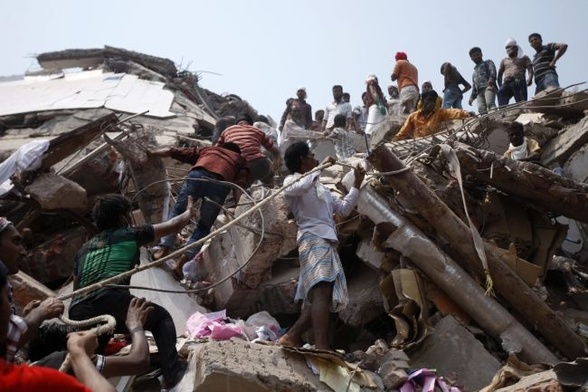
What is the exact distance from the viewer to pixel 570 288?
655 centimetres

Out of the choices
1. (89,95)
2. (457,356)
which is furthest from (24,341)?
(89,95)

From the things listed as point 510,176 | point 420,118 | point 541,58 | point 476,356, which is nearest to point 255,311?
point 476,356

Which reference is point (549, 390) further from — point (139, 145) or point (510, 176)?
point (139, 145)

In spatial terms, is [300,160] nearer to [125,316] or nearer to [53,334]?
[125,316]

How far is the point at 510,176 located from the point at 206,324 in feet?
10.0

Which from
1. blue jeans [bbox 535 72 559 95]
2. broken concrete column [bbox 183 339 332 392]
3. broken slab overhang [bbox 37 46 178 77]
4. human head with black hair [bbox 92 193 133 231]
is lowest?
Result: broken concrete column [bbox 183 339 332 392]

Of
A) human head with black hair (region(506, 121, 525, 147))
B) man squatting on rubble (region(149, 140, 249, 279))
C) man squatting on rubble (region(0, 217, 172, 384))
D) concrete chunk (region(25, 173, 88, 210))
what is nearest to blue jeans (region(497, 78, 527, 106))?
human head with black hair (region(506, 121, 525, 147))

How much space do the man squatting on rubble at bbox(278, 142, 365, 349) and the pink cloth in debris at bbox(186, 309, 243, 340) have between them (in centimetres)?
49

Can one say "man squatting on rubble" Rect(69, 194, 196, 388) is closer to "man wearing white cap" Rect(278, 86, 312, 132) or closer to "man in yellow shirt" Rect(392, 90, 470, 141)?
"man in yellow shirt" Rect(392, 90, 470, 141)

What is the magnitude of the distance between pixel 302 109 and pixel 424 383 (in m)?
8.44

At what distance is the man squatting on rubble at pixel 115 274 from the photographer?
3.85 meters

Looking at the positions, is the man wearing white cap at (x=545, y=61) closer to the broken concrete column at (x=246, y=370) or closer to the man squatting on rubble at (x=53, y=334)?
the broken concrete column at (x=246, y=370)

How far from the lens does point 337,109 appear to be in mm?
12117

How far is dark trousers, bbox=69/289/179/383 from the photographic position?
151 inches
